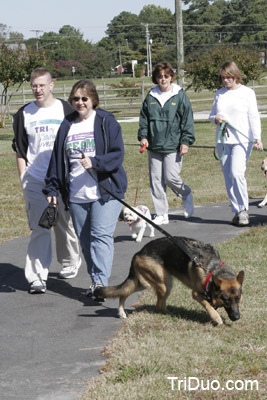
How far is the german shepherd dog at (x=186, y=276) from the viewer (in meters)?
5.00

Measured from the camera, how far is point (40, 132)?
632 centimetres

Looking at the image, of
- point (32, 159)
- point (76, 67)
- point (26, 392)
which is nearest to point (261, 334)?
point (26, 392)

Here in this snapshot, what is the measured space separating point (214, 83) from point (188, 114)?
61.3ft

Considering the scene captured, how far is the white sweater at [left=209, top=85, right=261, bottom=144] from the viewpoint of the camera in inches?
360

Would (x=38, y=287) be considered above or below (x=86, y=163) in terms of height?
below

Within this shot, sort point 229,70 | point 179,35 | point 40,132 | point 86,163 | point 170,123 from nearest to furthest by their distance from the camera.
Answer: point 86,163
point 40,132
point 229,70
point 170,123
point 179,35

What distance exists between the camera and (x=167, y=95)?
901 centimetres

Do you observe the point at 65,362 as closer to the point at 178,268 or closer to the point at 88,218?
the point at 178,268

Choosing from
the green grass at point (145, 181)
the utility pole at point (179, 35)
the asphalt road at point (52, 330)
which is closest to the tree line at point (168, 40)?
the utility pole at point (179, 35)

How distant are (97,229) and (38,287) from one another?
1.05m

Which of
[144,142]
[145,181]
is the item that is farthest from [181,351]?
[145,181]

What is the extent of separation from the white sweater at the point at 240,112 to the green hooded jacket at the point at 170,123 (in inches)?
20.1

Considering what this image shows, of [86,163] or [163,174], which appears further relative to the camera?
[163,174]

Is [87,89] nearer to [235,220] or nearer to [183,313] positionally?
[183,313]
